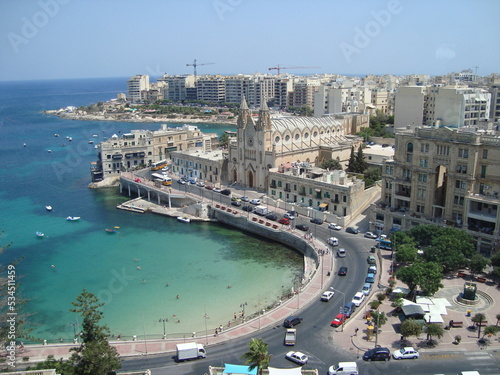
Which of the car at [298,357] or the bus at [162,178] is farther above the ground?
the bus at [162,178]

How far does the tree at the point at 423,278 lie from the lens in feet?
119

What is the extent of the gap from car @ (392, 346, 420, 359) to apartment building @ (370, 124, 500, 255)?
1991 cm

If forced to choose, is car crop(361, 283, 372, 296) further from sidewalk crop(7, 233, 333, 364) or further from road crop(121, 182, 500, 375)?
sidewalk crop(7, 233, 333, 364)

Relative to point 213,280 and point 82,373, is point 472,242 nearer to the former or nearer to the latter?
point 213,280

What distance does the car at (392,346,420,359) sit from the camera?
30.3 meters

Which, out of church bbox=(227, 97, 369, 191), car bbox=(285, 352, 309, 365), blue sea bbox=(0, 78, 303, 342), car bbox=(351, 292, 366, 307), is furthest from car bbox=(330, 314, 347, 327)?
church bbox=(227, 97, 369, 191)

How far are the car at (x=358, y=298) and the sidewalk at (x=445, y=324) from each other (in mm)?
346

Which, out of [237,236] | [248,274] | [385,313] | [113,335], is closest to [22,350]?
[113,335]

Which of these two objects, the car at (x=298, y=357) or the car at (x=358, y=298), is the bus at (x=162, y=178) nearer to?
the car at (x=358, y=298)

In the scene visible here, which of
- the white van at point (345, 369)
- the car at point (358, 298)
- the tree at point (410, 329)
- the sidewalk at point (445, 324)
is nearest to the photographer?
the white van at point (345, 369)

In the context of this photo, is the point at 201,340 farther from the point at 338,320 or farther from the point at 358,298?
the point at 358,298

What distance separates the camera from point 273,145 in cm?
7031

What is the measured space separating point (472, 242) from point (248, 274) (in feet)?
74.3

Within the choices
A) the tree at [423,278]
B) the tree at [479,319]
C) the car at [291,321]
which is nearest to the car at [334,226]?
the tree at [423,278]
